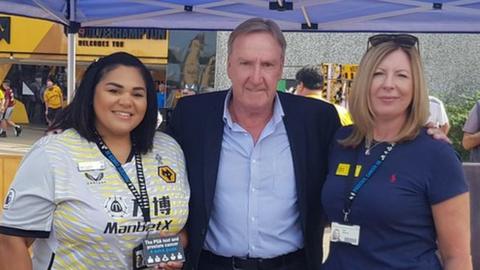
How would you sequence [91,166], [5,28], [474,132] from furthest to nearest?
[5,28], [474,132], [91,166]

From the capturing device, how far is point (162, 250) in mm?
2188

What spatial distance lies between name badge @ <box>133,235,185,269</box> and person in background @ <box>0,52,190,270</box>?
2 centimetres

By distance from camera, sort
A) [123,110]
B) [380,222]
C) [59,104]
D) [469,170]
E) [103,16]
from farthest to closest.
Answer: [59,104]
[103,16]
[469,170]
[123,110]
[380,222]

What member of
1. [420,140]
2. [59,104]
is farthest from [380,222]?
[59,104]

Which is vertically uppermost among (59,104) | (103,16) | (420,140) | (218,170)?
(103,16)

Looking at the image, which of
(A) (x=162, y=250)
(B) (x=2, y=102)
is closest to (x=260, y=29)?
(A) (x=162, y=250)

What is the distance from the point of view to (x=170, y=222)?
2270mm

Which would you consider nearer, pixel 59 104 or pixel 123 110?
pixel 123 110

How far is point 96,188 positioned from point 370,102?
41.9 inches

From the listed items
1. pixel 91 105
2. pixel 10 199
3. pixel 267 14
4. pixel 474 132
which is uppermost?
pixel 267 14

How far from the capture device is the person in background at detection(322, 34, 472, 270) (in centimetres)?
202

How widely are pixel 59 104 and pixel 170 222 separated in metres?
16.2

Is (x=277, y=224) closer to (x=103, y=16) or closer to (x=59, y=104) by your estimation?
(x=103, y=16)

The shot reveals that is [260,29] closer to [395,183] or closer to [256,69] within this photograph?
[256,69]
